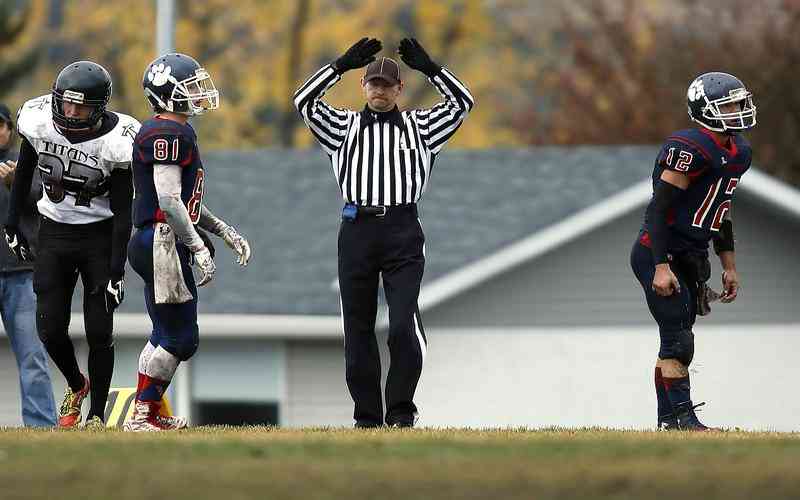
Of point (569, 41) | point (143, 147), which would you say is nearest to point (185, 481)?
point (143, 147)

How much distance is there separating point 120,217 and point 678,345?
3239mm

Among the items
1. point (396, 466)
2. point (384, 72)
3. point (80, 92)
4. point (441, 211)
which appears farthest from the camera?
point (441, 211)

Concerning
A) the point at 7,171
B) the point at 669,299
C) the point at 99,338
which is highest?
the point at 7,171

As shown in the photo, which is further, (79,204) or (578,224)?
(578,224)

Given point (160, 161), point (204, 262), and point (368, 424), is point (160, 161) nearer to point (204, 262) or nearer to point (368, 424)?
point (204, 262)

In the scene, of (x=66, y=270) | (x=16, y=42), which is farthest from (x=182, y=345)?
(x=16, y=42)

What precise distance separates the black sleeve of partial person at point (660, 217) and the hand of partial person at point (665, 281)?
1.7 inches

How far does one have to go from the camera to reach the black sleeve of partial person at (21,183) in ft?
34.7

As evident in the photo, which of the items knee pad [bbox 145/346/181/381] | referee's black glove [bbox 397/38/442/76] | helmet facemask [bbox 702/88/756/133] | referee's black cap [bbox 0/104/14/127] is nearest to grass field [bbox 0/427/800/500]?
knee pad [bbox 145/346/181/381]

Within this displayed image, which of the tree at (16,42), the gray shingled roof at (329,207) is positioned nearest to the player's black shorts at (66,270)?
the gray shingled roof at (329,207)

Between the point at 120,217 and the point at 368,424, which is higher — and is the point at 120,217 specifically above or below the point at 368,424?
above

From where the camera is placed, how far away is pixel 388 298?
10.4 meters

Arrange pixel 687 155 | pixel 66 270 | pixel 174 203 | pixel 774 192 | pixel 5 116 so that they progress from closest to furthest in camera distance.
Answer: pixel 174 203 → pixel 687 155 → pixel 66 270 → pixel 5 116 → pixel 774 192

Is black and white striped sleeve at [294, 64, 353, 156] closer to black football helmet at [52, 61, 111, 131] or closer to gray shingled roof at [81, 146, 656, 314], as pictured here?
black football helmet at [52, 61, 111, 131]
